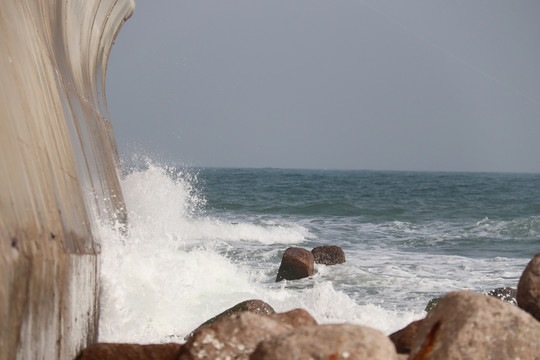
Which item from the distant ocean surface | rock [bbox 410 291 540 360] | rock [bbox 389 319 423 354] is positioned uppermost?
rock [bbox 410 291 540 360]

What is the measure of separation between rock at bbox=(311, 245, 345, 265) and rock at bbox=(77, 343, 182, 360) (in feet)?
21.4

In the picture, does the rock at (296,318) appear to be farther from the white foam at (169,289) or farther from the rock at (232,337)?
the white foam at (169,289)

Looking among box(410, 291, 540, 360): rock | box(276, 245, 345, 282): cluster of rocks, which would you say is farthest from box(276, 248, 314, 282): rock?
box(410, 291, 540, 360): rock

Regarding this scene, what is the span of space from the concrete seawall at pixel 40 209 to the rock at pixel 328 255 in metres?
5.22

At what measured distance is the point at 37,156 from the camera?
8.57ft

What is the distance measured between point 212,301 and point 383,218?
44.6ft

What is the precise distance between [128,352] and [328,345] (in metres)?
1.29

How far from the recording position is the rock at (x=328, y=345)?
1989 mm

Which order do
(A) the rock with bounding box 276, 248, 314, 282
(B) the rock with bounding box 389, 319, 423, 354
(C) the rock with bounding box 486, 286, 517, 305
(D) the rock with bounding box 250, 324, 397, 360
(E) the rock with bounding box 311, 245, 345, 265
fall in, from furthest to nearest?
(E) the rock with bounding box 311, 245, 345, 265 < (A) the rock with bounding box 276, 248, 314, 282 < (C) the rock with bounding box 486, 286, 517, 305 < (B) the rock with bounding box 389, 319, 423, 354 < (D) the rock with bounding box 250, 324, 397, 360

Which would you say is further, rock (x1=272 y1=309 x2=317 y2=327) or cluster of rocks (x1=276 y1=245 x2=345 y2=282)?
cluster of rocks (x1=276 y1=245 x2=345 y2=282)

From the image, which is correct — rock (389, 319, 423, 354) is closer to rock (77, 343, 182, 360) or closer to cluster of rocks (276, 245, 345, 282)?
rock (77, 343, 182, 360)

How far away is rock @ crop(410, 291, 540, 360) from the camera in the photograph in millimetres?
2406

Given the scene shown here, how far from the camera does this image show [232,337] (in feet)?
8.14

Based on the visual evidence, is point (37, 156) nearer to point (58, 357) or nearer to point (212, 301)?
point (58, 357)
